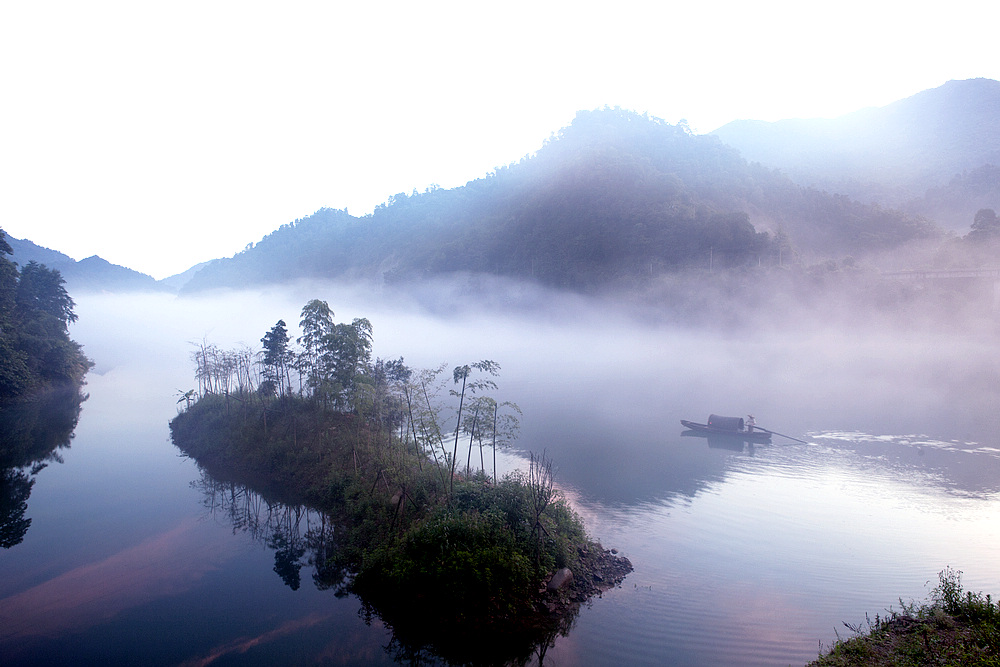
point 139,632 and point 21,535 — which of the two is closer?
point 139,632

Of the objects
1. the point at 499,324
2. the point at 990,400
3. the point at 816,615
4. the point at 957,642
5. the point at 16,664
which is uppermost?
the point at 499,324

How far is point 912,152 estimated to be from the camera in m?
76.2

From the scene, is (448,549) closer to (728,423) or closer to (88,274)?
(728,423)

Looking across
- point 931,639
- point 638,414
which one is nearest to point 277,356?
point 638,414

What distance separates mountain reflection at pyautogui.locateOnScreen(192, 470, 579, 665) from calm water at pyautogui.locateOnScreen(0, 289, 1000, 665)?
0.40 ft

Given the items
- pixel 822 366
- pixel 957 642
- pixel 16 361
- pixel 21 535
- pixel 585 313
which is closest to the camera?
pixel 957 642

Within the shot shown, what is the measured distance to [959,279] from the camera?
3766 cm

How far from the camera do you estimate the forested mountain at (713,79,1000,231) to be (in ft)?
183

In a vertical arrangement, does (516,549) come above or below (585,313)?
below

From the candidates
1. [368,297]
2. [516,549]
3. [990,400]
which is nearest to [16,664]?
[516,549]

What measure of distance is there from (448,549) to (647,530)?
223 inches

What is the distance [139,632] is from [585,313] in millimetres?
47608

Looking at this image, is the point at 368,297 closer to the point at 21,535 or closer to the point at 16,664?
the point at 21,535

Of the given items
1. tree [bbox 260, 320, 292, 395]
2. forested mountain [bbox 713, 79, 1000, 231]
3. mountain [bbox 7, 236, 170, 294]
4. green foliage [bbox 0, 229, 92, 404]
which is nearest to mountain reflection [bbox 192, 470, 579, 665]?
tree [bbox 260, 320, 292, 395]
